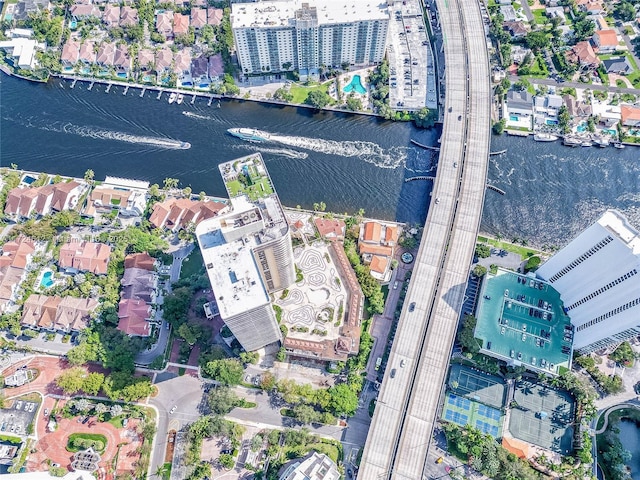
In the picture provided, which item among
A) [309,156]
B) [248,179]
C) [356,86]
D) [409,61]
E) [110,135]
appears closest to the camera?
[248,179]

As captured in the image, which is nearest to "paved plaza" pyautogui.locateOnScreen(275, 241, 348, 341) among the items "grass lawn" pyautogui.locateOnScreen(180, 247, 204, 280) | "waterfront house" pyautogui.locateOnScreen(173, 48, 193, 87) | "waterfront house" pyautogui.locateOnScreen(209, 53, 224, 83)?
"grass lawn" pyautogui.locateOnScreen(180, 247, 204, 280)

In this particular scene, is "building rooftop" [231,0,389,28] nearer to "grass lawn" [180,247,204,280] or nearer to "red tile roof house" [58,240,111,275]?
"grass lawn" [180,247,204,280]

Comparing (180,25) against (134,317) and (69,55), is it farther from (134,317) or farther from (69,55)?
(134,317)

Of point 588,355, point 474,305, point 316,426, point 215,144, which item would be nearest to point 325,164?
point 215,144

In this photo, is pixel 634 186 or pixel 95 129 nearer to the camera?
pixel 634 186

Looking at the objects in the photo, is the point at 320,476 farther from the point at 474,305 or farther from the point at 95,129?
the point at 95,129

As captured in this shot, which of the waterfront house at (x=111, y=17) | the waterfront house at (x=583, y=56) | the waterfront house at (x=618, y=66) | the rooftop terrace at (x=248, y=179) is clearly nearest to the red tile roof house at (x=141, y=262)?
the rooftop terrace at (x=248, y=179)

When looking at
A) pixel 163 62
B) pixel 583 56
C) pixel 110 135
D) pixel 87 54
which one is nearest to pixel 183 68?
pixel 163 62
